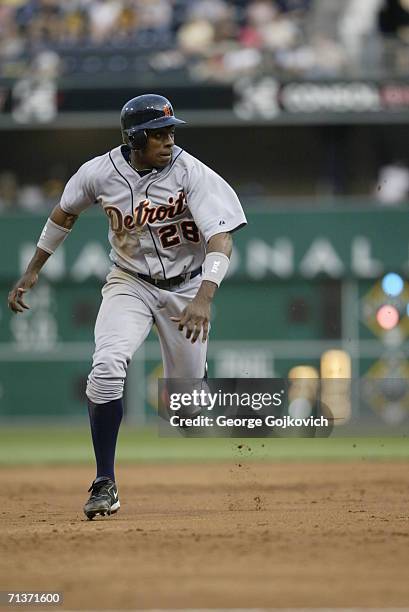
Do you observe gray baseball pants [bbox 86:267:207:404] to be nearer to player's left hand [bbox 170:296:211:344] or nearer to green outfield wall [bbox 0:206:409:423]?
player's left hand [bbox 170:296:211:344]

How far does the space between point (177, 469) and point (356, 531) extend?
18.0 ft

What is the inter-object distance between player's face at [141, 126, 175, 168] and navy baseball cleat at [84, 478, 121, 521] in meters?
1.60

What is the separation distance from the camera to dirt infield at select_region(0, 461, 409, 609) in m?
4.32

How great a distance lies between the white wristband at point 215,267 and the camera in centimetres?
629

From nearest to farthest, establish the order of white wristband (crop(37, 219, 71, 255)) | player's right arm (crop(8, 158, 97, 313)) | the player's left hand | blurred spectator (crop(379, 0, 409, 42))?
1. the player's left hand
2. player's right arm (crop(8, 158, 97, 313))
3. white wristband (crop(37, 219, 71, 255))
4. blurred spectator (crop(379, 0, 409, 42))

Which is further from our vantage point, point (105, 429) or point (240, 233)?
point (240, 233)

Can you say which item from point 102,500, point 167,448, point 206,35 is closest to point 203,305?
point 102,500

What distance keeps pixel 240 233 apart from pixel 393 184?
2102mm

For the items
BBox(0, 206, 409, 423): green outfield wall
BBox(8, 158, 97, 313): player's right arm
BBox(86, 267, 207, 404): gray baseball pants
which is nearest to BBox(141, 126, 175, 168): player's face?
BBox(8, 158, 97, 313): player's right arm

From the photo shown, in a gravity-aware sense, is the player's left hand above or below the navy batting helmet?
below

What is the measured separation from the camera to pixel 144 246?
668 cm

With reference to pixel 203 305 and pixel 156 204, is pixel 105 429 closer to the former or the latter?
pixel 203 305

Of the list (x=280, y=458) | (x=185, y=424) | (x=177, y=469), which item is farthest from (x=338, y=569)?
(x=280, y=458)

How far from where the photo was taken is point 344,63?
1625cm
